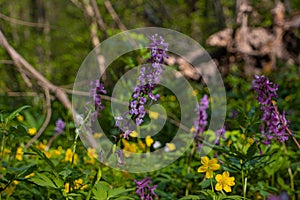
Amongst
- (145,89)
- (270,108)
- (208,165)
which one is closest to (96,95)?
(145,89)

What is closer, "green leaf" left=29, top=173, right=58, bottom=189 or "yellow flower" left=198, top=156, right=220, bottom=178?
"green leaf" left=29, top=173, right=58, bottom=189

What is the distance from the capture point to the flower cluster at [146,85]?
67.5 inches

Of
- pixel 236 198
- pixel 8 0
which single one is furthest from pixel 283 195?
pixel 8 0

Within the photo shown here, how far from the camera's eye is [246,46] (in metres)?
5.91

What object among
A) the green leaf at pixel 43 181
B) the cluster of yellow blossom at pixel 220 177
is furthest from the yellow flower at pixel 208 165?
the green leaf at pixel 43 181

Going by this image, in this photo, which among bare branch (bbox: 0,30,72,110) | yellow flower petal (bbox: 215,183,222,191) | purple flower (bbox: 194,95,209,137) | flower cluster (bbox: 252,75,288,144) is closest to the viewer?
yellow flower petal (bbox: 215,183,222,191)

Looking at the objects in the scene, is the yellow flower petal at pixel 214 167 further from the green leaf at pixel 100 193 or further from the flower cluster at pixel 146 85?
the green leaf at pixel 100 193

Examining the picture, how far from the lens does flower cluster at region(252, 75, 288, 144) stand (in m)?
1.93

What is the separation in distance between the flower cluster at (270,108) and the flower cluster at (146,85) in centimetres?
49

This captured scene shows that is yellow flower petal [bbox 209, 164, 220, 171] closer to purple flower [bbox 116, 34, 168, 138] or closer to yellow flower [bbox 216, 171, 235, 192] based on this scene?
yellow flower [bbox 216, 171, 235, 192]

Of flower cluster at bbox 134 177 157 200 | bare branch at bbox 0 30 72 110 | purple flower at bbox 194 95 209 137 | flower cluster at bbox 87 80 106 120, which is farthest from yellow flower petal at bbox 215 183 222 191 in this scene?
bare branch at bbox 0 30 72 110

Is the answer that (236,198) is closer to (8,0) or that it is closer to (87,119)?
(87,119)

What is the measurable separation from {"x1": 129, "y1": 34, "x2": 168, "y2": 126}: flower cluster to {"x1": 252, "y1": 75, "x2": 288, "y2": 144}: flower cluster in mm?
489

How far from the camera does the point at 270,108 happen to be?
1979mm
